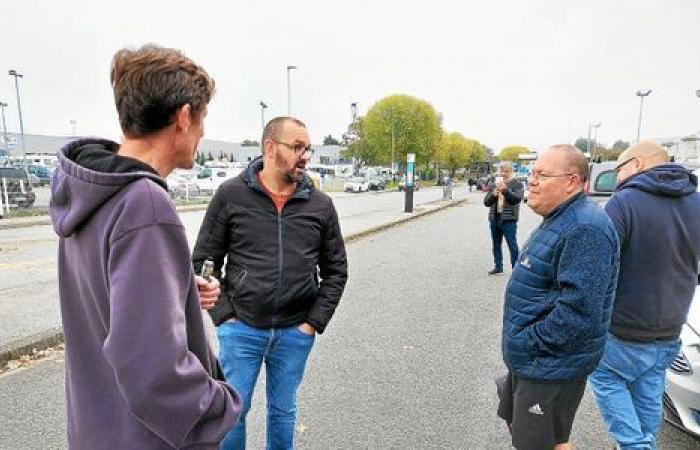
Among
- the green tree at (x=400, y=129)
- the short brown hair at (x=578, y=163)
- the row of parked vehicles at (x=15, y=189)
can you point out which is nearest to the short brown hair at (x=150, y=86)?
the short brown hair at (x=578, y=163)

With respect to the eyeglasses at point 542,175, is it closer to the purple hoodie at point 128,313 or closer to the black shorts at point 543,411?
the black shorts at point 543,411

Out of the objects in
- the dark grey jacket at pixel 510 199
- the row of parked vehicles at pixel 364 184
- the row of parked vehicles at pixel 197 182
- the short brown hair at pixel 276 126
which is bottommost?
the row of parked vehicles at pixel 364 184

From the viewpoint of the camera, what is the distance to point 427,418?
11.4ft

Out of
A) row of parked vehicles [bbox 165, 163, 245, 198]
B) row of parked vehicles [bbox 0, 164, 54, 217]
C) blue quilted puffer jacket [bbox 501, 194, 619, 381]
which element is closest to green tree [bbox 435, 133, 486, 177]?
row of parked vehicles [bbox 165, 163, 245, 198]

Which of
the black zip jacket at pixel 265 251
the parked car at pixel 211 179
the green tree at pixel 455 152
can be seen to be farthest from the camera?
the green tree at pixel 455 152

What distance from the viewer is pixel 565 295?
84.6 inches

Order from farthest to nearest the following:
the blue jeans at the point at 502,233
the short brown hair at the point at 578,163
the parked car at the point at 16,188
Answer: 1. the parked car at the point at 16,188
2. the blue jeans at the point at 502,233
3. the short brown hair at the point at 578,163

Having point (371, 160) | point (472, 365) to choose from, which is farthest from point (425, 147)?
point (472, 365)

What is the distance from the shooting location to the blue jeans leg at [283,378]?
8.70 ft

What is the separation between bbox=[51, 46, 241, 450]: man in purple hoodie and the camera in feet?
3.79

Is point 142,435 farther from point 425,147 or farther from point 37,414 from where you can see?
point 425,147

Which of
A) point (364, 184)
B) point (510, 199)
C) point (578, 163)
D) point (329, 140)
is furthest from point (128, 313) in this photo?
point (329, 140)

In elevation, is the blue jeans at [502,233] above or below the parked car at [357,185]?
above

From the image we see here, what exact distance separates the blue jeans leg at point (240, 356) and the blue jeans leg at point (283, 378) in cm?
9
